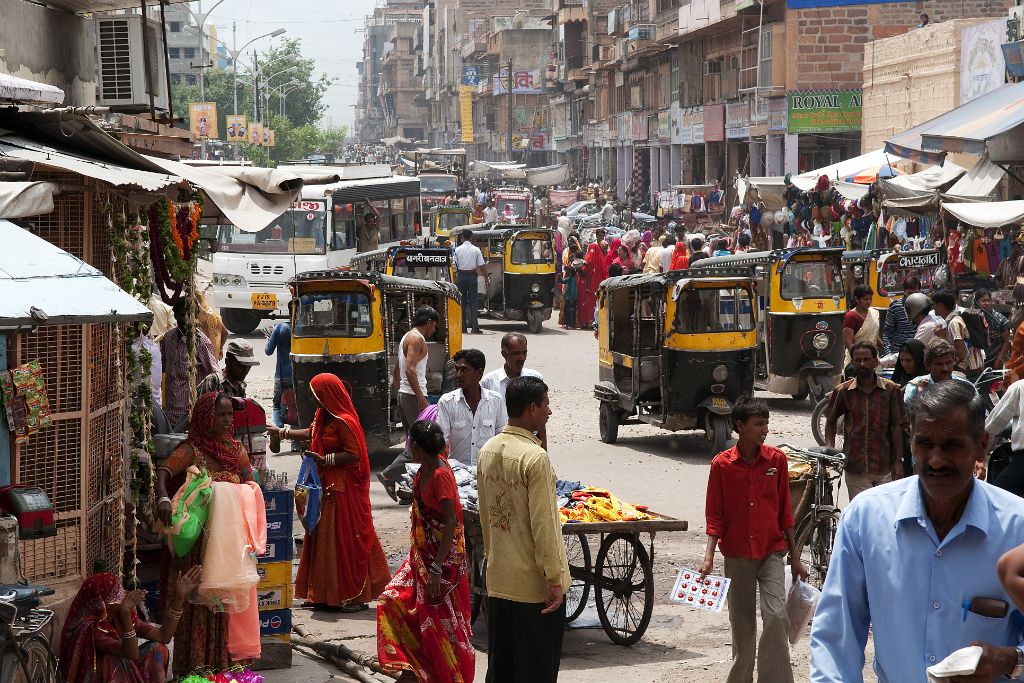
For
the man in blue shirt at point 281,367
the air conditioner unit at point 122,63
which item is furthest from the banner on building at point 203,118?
the air conditioner unit at point 122,63

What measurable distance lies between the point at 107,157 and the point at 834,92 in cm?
3336

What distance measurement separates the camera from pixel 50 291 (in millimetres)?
5180

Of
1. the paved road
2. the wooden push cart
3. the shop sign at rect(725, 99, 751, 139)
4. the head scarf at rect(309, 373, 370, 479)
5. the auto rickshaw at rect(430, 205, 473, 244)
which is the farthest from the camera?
the shop sign at rect(725, 99, 751, 139)

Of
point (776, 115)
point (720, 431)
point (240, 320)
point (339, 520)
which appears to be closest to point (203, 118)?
point (776, 115)

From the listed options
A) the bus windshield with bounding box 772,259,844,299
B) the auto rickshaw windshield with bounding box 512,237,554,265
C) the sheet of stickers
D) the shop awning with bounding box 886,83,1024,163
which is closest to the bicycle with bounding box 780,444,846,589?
the sheet of stickers

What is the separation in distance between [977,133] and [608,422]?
5.53 metres

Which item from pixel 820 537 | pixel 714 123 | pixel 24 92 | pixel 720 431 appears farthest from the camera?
pixel 714 123

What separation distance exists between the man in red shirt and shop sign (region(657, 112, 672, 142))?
5067 cm

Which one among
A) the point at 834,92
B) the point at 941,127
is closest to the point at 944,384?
the point at 941,127

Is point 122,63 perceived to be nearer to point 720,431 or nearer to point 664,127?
point 720,431

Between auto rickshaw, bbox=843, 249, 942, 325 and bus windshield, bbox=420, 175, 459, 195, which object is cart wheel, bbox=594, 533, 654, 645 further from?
bus windshield, bbox=420, 175, 459, 195

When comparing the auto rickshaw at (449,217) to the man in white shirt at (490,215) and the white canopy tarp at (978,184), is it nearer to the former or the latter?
the man in white shirt at (490,215)

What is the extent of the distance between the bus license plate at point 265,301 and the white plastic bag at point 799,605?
18119 millimetres

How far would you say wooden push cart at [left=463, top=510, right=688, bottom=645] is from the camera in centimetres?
798
